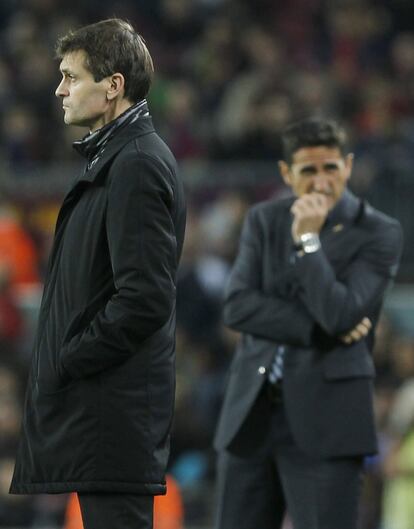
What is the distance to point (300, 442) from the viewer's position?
5.21 m

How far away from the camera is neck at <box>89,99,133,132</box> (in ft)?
13.9

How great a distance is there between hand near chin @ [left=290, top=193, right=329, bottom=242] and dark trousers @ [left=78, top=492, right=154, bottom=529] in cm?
147

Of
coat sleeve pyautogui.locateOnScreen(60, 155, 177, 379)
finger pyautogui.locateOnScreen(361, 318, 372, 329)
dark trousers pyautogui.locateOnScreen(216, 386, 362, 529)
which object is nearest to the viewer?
coat sleeve pyautogui.locateOnScreen(60, 155, 177, 379)

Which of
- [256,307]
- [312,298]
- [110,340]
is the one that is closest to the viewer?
[110,340]

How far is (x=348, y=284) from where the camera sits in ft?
17.4

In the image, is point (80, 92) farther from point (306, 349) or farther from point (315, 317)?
point (306, 349)

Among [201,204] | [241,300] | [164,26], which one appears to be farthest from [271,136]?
[241,300]

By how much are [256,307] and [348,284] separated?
0.33 metres

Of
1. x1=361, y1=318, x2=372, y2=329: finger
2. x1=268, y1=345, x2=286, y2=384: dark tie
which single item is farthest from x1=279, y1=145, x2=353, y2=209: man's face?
x1=268, y1=345, x2=286, y2=384: dark tie

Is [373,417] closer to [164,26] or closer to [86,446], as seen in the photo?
[86,446]

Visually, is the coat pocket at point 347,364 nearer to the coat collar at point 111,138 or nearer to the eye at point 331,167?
the eye at point 331,167

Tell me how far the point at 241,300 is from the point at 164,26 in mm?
9479

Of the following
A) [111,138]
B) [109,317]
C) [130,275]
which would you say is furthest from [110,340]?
[111,138]

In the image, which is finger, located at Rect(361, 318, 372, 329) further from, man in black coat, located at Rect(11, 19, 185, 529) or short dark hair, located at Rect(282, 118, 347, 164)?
man in black coat, located at Rect(11, 19, 185, 529)
